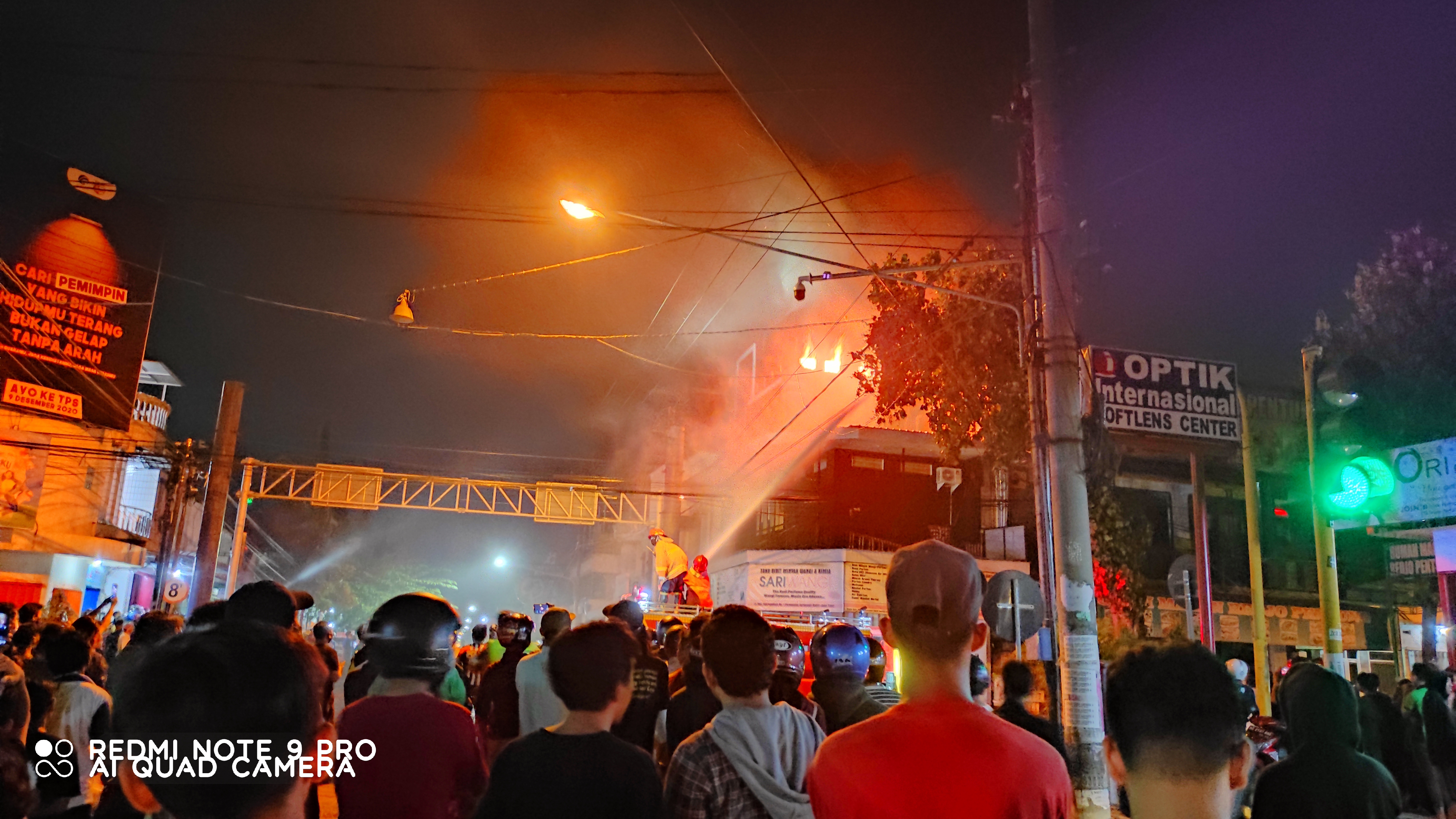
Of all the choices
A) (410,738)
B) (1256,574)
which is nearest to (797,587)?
(1256,574)

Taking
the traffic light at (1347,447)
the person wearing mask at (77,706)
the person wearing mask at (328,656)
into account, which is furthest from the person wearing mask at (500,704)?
the traffic light at (1347,447)

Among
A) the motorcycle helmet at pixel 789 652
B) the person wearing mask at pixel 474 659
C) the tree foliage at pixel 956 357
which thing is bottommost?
the person wearing mask at pixel 474 659

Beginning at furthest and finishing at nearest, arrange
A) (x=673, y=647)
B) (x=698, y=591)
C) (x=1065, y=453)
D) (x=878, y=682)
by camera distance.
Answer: (x=698, y=591) < (x=1065, y=453) < (x=673, y=647) < (x=878, y=682)

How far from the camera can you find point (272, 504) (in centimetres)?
5381

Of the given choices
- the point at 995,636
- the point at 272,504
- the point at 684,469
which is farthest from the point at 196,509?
the point at 995,636

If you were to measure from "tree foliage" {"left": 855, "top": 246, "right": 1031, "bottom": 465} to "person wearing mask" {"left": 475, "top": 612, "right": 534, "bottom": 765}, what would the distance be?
14.5 meters

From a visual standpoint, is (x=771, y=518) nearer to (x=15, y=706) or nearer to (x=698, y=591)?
(x=698, y=591)

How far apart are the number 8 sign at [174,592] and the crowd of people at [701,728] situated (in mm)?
17050

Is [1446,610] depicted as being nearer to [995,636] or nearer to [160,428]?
[995,636]

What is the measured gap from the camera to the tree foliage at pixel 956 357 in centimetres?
2028

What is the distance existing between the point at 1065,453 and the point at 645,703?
18.0ft

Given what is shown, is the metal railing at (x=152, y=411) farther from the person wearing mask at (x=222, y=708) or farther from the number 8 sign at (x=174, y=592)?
the person wearing mask at (x=222, y=708)

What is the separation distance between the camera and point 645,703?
5848 mm

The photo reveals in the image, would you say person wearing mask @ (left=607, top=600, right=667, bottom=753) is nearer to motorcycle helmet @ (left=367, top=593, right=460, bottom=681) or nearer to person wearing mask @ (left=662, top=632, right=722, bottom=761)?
person wearing mask @ (left=662, top=632, right=722, bottom=761)
